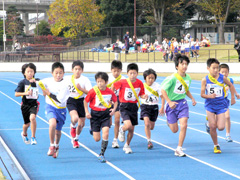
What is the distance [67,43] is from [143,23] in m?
14.8

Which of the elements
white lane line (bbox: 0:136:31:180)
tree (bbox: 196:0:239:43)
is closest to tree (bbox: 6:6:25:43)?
tree (bbox: 196:0:239:43)

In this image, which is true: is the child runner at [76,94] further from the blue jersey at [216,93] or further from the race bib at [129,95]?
the blue jersey at [216,93]

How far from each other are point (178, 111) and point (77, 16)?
57873 mm

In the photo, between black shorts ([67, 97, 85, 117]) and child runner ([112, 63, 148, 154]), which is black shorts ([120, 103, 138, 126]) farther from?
black shorts ([67, 97, 85, 117])

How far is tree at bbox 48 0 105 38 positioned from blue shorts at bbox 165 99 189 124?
55.9 metres

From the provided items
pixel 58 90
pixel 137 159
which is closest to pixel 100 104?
pixel 58 90

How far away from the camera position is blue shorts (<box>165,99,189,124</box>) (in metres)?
9.17

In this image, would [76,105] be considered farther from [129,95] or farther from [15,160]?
[15,160]

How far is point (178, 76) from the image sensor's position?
924 centimetres

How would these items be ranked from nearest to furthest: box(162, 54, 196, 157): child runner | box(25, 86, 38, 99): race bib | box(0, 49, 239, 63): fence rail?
box(162, 54, 196, 157): child runner, box(25, 86, 38, 99): race bib, box(0, 49, 239, 63): fence rail

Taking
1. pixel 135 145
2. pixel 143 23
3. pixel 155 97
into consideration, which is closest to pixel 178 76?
pixel 155 97

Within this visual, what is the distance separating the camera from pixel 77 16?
2596 inches

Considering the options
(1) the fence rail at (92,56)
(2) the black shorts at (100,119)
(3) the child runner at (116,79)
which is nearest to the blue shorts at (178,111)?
(3) the child runner at (116,79)

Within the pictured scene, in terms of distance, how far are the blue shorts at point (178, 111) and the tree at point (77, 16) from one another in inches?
2202
